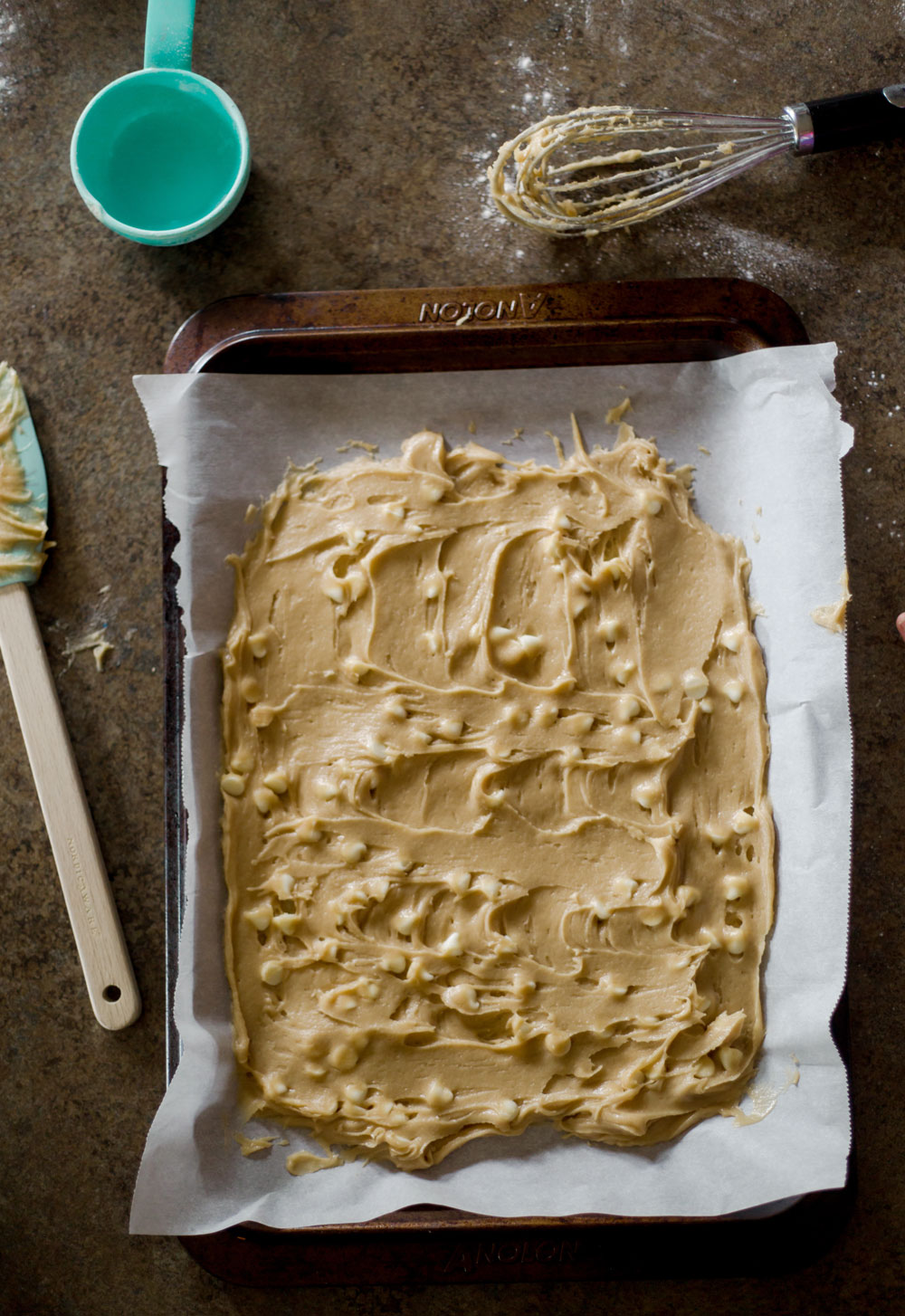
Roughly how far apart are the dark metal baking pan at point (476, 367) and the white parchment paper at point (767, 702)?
0.13 ft

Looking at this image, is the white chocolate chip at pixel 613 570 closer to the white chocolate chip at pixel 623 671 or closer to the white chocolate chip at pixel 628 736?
the white chocolate chip at pixel 623 671

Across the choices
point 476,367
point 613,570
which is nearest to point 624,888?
point 613,570

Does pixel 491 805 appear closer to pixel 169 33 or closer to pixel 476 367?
pixel 476 367

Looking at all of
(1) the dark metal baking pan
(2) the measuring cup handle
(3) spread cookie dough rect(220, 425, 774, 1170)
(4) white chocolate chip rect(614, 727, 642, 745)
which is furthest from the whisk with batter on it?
(4) white chocolate chip rect(614, 727, 642, 745)

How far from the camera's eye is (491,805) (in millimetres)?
1687

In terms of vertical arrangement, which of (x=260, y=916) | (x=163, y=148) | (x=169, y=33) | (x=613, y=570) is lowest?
(x=260, y=916)

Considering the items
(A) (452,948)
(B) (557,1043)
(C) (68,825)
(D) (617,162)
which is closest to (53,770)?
(C) (68,825)

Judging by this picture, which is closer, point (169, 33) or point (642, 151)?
point (169, 33)

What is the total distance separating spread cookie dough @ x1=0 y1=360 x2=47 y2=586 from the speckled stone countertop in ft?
0.13

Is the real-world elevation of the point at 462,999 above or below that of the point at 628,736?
below

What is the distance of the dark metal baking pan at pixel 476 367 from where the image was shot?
1.67 m

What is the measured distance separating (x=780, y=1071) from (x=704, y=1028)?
150 mm

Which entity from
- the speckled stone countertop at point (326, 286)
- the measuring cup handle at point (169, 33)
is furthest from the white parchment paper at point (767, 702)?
the measuring cup handle at point (169, 33)

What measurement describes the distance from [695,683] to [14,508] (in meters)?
1.31
